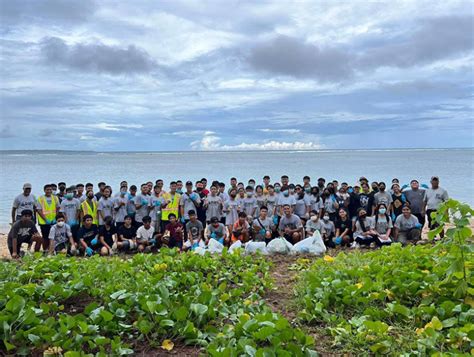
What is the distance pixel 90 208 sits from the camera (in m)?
12.1

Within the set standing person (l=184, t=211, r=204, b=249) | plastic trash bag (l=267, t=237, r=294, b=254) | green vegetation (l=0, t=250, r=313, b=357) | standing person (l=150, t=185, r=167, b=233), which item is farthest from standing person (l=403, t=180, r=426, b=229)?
green vegetation (l=0, t=250, r=313, b=357)

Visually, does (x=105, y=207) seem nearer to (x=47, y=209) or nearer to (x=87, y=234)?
(x=87, y=234)

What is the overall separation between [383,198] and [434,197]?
52.5 inches

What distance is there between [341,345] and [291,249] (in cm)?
534

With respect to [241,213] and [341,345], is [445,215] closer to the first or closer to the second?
[341,345]

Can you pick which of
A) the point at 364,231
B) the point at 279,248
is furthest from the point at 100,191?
the point at 364,231

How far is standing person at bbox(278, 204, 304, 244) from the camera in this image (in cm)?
1170

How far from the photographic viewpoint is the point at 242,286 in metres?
6.47

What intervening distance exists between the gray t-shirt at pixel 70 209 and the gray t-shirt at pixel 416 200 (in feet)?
30.1

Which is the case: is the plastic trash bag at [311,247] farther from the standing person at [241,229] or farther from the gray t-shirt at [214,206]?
the gray t-shirt at [214,206]

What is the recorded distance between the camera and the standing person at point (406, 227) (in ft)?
38.8

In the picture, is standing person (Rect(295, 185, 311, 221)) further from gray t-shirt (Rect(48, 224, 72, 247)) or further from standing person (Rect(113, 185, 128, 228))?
gray t-shirt (Rect(48, 224, 72, 247))

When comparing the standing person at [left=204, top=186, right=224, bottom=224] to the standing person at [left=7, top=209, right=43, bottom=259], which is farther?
the standing person at [left=204, top=186, right=224, bottom=224]

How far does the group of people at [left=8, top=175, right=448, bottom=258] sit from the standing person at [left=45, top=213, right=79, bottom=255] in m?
0.02
